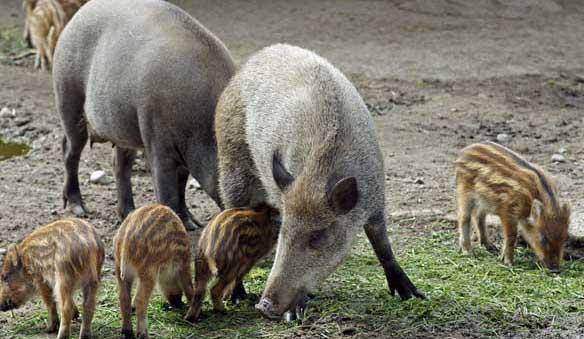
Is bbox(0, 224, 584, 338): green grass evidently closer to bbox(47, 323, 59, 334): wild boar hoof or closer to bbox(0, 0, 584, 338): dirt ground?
bbox(47, 323, 59, 334): wild boar hoof

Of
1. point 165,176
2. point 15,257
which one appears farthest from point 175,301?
point 165,176

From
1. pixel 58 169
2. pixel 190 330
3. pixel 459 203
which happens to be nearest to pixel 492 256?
pixel 459 203

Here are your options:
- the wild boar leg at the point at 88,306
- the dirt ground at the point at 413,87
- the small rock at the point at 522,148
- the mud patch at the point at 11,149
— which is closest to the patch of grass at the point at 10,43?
the dirt ground at the point at 413,87

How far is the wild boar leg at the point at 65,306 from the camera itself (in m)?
5.38

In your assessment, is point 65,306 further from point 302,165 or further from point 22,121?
point 22,121

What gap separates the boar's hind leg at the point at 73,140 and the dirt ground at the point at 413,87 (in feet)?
0.55

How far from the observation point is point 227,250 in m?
5.69

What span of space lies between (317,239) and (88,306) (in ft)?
3.94

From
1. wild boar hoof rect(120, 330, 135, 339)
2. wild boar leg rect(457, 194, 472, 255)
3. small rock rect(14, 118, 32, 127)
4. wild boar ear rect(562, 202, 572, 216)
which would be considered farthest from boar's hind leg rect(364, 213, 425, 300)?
small rock rect(14, 118, 32, 127)

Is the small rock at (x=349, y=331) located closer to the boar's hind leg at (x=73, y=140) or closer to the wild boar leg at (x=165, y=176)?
the wild boar leg at (x=165, y=176)

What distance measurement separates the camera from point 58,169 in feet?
29.3

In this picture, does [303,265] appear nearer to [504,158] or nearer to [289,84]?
[289,84]

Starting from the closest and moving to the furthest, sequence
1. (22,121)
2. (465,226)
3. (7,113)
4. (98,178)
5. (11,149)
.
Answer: (465,226) < (98,178) < (11,149) < (22,121) < (7,113)

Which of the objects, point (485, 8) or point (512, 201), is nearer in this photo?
point (512, 201)
